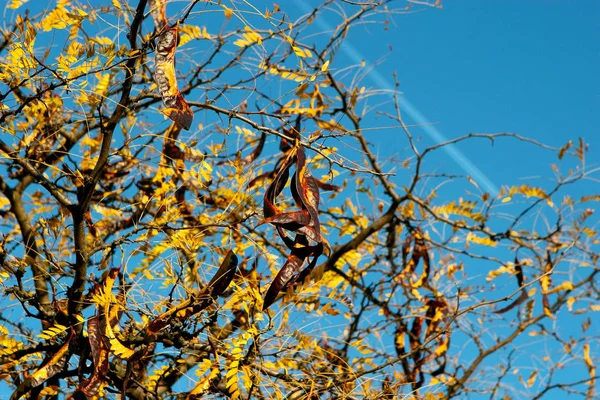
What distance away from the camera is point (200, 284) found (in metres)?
3.33

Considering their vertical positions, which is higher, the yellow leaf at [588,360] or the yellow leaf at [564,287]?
the yellow leaf at [564,287]

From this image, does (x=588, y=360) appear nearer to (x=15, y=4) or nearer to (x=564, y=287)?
(x=564, y=287)

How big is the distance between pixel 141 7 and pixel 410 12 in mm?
2177

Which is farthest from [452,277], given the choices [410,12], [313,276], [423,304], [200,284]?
[313,276]

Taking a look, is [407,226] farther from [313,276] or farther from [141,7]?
[141,7]

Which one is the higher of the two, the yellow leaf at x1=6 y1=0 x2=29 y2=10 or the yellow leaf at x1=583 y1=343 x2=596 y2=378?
the yellow leaf at x1=6 y1=0 x2=29 y2=10

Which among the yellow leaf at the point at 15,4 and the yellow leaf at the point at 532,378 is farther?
the yellow leaf at the point at 532,378

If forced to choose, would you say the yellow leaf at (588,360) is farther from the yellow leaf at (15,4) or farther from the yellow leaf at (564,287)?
the yellow leaf at (15,4)

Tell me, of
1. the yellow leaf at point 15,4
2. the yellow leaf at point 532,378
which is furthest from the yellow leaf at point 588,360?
the yellow leaf at point 15,4

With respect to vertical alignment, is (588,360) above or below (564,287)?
below

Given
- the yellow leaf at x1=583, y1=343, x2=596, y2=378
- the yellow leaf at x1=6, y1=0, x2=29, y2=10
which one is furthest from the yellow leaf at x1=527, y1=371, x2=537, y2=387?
the yellow leaf at x1=6, y1=0, x2=29, y2=10

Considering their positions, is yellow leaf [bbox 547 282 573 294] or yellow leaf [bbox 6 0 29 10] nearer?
yellow leaf [bbox 6 0 29 10]

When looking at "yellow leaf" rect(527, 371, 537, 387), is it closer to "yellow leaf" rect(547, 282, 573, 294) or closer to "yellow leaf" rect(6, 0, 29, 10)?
"yellow leaf" rect(547, 282, 573, 294)

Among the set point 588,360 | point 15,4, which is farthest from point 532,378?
point 15,4
